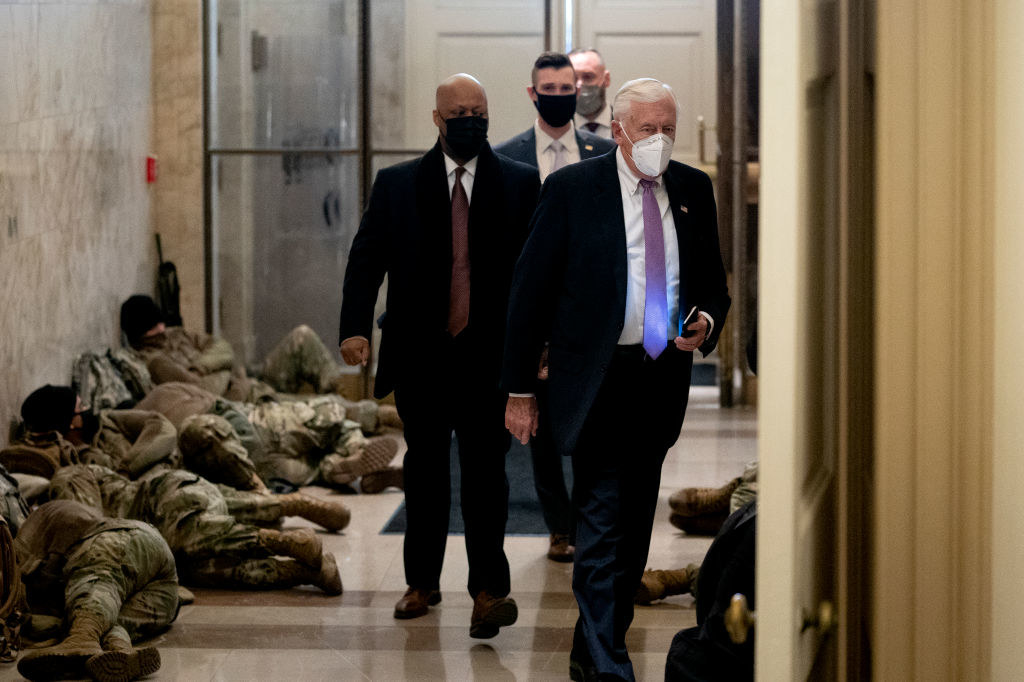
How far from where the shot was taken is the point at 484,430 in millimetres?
4086

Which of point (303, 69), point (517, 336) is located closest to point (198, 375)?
point (303, 69)

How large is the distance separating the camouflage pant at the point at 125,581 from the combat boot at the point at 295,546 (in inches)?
18.3

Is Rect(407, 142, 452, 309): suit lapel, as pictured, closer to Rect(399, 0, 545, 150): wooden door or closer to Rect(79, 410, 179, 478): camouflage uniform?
Rect(79, 410, 179, 478): camouflage uniform

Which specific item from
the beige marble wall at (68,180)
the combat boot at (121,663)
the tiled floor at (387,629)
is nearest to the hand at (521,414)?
the tiled floor at (387,629)

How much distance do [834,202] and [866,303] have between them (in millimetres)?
151

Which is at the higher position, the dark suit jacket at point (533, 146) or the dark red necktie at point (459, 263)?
the dark suit jacket at point (533, 146)

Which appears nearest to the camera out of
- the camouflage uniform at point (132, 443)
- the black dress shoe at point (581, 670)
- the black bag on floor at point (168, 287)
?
the black dress shoe at point (581, 670)

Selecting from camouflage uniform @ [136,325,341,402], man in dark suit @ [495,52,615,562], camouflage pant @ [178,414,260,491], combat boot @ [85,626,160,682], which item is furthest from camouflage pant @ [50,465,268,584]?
camouflage uniform @ [136,325,341,402]

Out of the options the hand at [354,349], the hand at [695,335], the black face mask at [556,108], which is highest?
the black face mask at [556,108]

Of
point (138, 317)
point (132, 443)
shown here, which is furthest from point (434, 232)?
point (138, 317)

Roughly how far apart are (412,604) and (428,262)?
41.8 inches

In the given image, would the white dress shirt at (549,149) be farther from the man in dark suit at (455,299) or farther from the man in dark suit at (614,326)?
the man in dark suit at (614,326)

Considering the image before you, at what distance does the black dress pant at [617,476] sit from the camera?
3.31 metres

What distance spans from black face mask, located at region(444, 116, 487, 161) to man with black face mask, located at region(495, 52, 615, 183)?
0.70 metres
